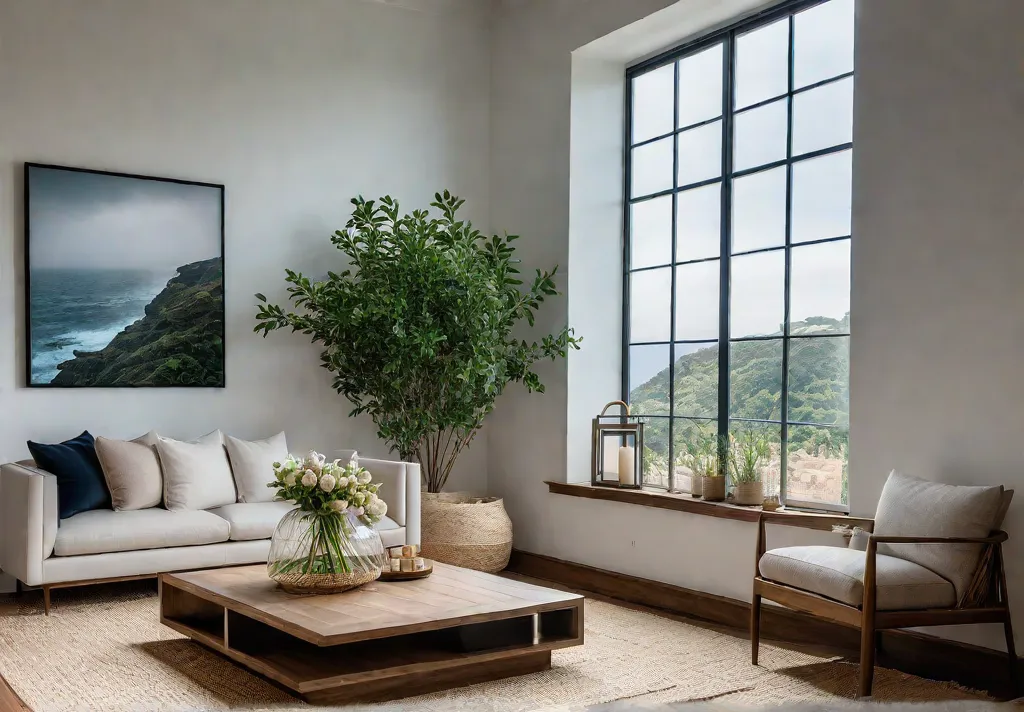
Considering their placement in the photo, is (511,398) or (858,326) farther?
(511,398)

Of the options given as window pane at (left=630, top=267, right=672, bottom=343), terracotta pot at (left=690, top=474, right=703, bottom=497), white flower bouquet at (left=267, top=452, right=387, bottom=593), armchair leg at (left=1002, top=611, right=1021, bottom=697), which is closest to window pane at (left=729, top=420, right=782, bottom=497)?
terracotta pot at (left=690, top=474, right=703, bottom=497)

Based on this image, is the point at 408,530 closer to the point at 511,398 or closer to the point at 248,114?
the point at 511,398

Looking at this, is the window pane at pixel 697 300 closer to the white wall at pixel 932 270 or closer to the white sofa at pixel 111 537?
the white wall at pixel 932 270

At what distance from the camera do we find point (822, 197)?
4773 millimetres

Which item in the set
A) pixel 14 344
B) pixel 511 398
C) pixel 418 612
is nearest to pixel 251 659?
pixel 418 612

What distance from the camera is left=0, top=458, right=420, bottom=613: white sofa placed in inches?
181

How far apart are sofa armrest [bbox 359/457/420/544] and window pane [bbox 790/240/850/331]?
7.23 ft

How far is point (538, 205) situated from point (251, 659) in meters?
3.62

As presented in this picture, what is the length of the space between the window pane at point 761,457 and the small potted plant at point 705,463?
0.08 meters

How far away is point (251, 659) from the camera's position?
11.6 feet

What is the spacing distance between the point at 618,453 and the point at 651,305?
35.5 inches

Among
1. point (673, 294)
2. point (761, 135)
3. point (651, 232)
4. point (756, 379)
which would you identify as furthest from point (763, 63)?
point (756, 379)

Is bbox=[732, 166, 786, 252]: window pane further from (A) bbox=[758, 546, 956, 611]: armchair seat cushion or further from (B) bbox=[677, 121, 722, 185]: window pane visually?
(A) bbox=[758, 546, 956, 611]: armchair seat cushion

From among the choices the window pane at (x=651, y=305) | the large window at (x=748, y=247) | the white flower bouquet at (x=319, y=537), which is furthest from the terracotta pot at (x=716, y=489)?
the white flower bouquet at (x=319, y=537)
